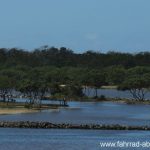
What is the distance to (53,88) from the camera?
13962 centimetres

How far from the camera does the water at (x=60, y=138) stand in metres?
61.5

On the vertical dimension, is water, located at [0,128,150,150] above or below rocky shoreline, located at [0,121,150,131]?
below

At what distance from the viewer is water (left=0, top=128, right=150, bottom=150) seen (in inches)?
2422

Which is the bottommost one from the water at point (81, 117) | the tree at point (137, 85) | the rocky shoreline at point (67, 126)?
the rocky shoreline at point (67, 126)

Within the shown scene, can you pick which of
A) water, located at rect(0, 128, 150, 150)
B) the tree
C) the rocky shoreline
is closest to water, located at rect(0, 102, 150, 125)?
the rocky shoreline

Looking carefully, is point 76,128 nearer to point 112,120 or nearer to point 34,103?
point 112,120

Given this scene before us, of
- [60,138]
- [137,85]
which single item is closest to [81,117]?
[60,138]

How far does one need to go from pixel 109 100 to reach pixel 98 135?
79286mm

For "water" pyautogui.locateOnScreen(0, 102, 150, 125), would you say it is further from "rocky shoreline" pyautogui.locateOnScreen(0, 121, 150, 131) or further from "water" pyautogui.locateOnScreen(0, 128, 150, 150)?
"water" pyautogui.locateOnScreen(0, 128, 150, 150)

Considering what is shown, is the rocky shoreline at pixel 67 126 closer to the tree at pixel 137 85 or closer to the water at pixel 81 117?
the water at pixel 81 117

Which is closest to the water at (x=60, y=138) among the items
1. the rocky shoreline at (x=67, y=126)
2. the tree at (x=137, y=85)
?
the rocky shoreline at (x=67, y=126)

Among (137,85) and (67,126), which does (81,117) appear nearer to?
(67,126)

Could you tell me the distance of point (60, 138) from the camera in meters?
67.7

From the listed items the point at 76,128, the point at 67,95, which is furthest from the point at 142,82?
the point at 76,128
